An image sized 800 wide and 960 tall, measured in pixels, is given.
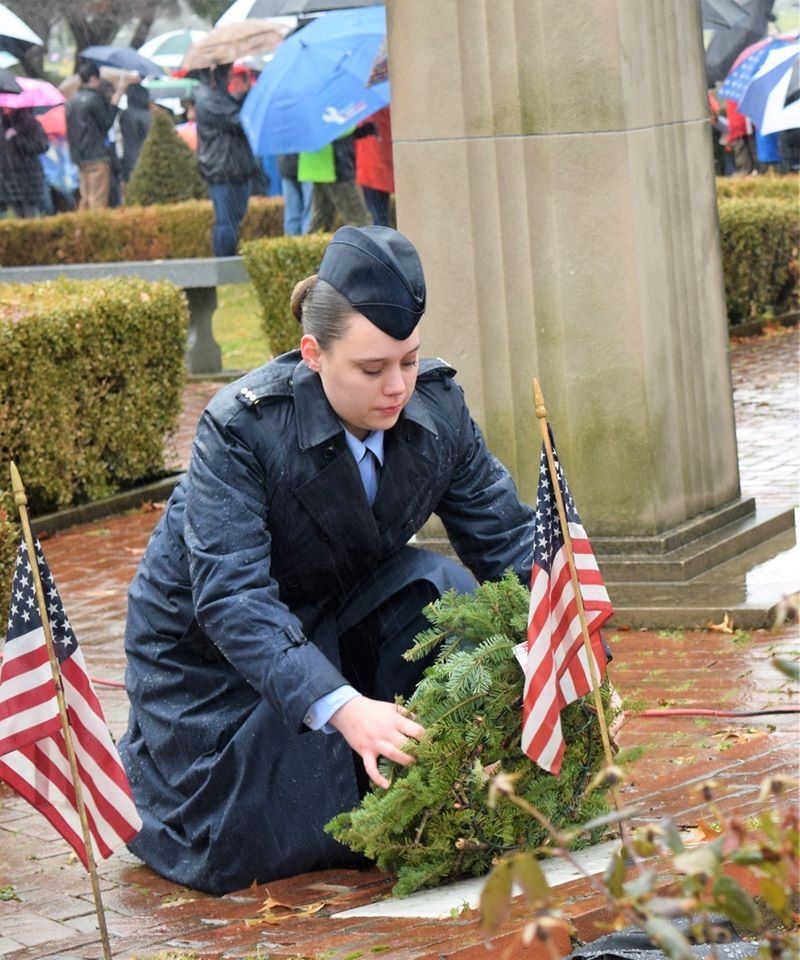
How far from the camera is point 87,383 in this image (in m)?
9.16

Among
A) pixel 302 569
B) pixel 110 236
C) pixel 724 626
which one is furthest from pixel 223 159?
pixel 302 569

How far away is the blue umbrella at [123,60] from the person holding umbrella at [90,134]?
2053 millimetres

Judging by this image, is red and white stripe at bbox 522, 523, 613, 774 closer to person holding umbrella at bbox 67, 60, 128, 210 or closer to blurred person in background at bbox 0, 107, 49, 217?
person holding umbrella at bbox 67, 60, 128, 210

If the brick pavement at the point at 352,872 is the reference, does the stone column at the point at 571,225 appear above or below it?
above

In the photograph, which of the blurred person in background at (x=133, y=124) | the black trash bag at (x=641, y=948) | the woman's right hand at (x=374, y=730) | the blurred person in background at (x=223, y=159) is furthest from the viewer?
the blurred person in background at (x=133, y=124)

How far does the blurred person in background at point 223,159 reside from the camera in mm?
18234

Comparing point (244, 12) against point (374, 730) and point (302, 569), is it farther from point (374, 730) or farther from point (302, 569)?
point (374, 730)

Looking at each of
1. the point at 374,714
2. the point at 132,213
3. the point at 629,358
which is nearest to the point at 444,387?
the point at 374,714

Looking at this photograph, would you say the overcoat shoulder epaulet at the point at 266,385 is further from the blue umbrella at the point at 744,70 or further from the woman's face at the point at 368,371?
the blue umbrella at the point at 744,70

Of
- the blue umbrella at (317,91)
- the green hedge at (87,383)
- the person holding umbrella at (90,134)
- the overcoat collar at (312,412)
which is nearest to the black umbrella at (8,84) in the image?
the blue umbrella at (317,91)

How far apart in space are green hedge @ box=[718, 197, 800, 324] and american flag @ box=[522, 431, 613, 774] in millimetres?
10373

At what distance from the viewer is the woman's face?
3633mm

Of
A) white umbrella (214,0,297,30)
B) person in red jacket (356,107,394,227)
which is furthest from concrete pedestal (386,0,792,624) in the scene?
person in red jacket (356,107,394,227)

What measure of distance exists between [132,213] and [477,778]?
15.8 m
